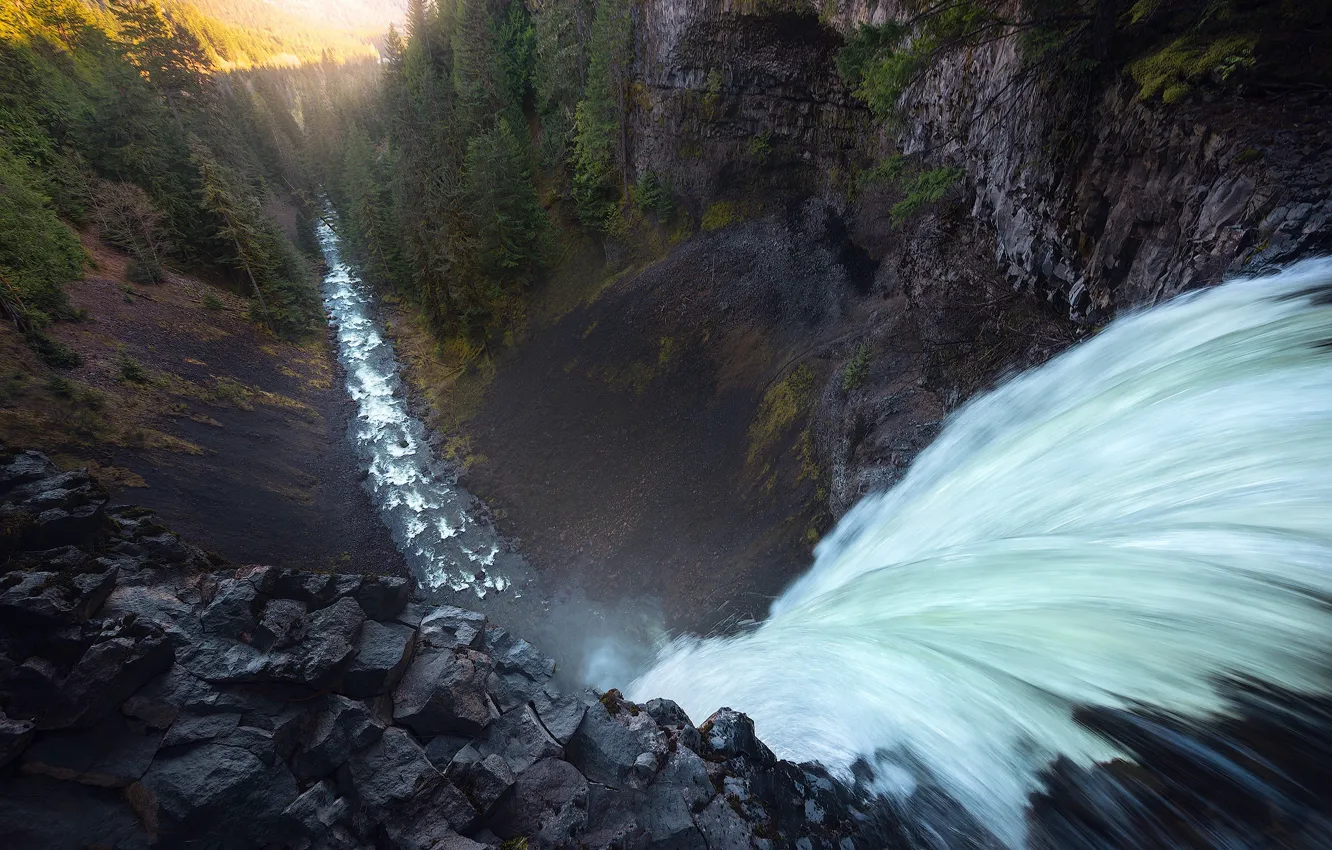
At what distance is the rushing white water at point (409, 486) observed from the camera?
66.8 feet

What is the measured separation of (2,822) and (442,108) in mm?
45103

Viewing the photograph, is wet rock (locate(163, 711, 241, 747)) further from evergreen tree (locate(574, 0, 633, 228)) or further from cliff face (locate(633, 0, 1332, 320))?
evergreen tree (locate(574, 0, 633, 228))

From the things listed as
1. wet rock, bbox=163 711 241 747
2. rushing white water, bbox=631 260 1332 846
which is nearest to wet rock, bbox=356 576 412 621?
wet rock, bbox=163 711 241 747

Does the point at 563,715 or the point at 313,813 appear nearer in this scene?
the point at 313,813

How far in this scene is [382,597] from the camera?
30.9ft

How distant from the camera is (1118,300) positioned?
8.98 metres

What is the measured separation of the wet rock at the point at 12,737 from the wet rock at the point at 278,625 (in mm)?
2318

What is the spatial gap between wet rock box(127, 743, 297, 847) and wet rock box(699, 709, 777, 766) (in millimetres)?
5788

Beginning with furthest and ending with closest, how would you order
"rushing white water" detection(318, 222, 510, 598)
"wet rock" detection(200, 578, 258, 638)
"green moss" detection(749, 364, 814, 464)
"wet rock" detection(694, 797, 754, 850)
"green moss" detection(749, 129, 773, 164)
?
"green moss" detection(749, 129, 773, 164), "rushing white water" detection(318, 222, 510, 598), "green moss" detection(749, 364, 814, 464), "wet rock" detection(200, 578, 258, 638), "wet rock" detection(694, 797, 754, 850)

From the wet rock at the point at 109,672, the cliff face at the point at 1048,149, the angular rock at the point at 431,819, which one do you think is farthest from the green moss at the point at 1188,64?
the wet rock at the point at 109,672

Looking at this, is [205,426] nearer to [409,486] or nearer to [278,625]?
[409,486]

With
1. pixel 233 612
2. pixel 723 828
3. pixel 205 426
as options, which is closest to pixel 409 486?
pixel 205 426

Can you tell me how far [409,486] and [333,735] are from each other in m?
18.6

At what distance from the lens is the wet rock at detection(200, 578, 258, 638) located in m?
8.23
